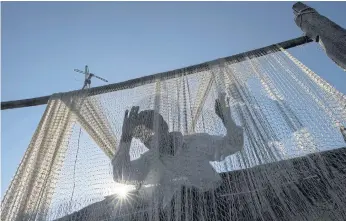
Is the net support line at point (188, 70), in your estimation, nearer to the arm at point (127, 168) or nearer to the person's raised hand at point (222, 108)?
the person's raised hand at point (222, 108)

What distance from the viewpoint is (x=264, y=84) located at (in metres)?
3.53

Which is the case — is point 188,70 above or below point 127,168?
above

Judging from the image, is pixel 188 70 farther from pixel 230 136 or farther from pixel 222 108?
pixel 230 136

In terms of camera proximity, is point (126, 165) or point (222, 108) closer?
point (126, 165)

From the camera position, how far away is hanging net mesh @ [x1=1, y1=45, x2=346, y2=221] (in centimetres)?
247

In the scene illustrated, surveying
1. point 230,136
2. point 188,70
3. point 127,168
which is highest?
point 188,70

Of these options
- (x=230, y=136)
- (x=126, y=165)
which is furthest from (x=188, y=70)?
(x=126, y=165)

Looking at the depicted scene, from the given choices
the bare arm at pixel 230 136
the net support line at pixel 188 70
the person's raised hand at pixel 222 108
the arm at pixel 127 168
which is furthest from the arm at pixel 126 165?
the net support line at pixel 188 70

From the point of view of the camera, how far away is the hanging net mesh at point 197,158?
2467 millimetres

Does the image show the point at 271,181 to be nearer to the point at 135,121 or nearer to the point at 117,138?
the point at 135,121

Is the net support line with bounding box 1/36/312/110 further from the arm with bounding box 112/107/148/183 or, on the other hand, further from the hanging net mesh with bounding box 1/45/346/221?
the arm with bounding box 112/107/148/183

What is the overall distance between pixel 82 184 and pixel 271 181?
1.66m

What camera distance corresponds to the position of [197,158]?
287 cm

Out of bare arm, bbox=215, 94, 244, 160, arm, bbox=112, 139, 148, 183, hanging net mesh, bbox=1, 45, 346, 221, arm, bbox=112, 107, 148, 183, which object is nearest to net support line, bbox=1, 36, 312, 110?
hanging net mesh, bbox=1, 45, 346, 221
